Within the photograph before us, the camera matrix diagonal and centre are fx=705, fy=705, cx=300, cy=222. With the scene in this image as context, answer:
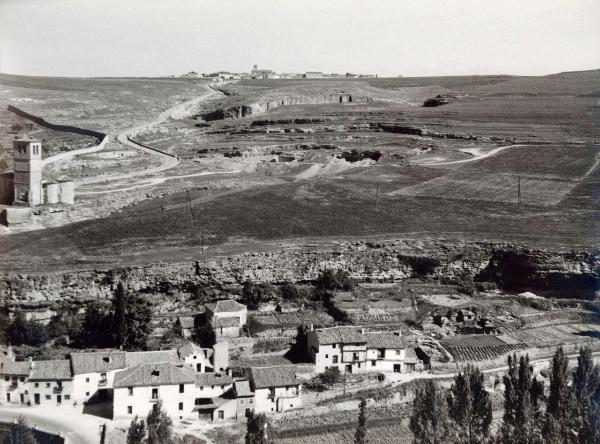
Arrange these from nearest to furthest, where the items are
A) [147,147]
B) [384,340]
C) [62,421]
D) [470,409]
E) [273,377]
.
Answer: [470,409] → [62,421] → [273,377] → [384,340] → [147,147]

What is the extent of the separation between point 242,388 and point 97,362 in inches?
232

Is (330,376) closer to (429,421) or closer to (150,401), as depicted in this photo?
(429,421)

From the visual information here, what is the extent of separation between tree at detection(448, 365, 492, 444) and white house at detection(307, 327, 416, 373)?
6.49 metres

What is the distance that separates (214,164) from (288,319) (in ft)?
101

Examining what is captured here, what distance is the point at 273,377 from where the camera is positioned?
28016mm

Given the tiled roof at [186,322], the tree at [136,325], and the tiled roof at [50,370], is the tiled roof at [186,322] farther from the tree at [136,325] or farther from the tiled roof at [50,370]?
the tiled roof at [50,370]

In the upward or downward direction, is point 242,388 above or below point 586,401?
below

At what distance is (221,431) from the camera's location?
1024 inches

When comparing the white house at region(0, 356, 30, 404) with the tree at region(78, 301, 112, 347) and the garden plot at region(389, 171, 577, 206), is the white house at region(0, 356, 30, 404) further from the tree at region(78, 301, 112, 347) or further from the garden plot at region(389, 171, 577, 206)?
the garden plot at region(389, 171, 577, 206)

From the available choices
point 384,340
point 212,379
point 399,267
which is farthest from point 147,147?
point 212,379

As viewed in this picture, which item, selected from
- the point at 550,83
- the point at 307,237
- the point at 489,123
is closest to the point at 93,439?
the point at 307,237

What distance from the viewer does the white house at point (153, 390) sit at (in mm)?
26380

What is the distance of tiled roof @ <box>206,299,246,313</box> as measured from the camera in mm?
33147

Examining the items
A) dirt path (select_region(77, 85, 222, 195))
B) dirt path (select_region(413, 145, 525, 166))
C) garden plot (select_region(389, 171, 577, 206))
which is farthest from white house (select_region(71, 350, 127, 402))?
dirt path (select_region(413, 145, 525, 166))
